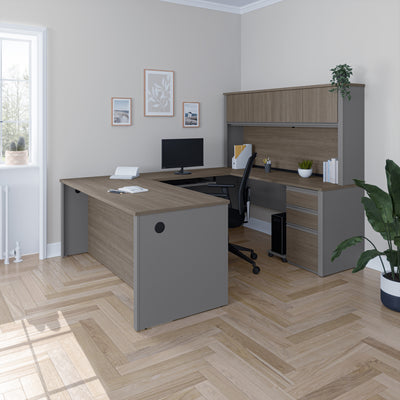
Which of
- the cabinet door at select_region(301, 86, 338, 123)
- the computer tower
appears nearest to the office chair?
the computer tower

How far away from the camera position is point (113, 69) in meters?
4.60

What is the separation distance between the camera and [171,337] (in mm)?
2789

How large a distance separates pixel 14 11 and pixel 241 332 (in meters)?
3.56

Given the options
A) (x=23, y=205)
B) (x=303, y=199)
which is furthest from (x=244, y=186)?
(x=23, y=205)

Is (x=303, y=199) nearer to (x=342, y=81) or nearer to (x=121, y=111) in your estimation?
(x=342, y=81)

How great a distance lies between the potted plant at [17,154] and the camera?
4.28m

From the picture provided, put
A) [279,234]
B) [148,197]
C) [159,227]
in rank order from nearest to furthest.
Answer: [159,227]
[148,197]
[279,234]

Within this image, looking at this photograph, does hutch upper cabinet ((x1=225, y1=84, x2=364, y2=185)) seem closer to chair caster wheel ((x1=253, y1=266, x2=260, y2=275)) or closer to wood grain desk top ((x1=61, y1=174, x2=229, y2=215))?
chair caster wheel ((x1=253, y1=266, x2=260, y2=275))

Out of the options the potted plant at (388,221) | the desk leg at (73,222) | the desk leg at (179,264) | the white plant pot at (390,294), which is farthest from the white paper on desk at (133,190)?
the white plant pot at (390,294)

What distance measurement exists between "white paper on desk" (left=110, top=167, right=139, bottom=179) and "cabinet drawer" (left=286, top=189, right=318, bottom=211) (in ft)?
5.14

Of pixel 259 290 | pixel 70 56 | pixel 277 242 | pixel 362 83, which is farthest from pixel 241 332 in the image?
pixel 70 56

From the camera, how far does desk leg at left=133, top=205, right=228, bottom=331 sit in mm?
2828

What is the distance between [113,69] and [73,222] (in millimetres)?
1699

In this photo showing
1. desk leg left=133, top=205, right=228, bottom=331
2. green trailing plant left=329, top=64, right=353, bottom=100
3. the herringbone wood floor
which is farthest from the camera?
green trailing plant left=329, top=64, right=353, bottom=100
